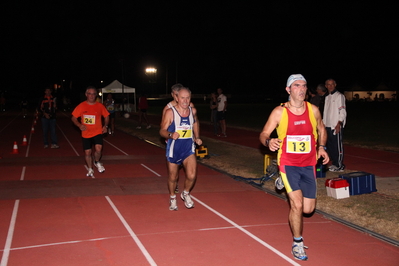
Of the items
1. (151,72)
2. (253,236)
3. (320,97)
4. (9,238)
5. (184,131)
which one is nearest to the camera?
(9,238)

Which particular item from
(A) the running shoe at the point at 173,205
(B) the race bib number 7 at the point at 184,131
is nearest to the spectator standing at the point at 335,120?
(B) the race bib number 7 at the point at 184,131

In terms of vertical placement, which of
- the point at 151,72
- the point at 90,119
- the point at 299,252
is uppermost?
the point at 151,72

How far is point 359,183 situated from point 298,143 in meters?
3.64

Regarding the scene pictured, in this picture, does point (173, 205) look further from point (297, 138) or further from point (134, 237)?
point (297, 138)

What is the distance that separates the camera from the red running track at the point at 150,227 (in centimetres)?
535

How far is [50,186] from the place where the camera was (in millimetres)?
9656

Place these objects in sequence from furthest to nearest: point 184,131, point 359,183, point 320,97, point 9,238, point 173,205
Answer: point 320,97, point 359,183, point 173,205, point 184,131, point 9,238

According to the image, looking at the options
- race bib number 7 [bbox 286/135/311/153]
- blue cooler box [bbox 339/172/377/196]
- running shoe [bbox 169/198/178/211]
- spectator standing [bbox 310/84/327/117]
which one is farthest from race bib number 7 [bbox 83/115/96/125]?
race bib number 7 [bbox 286/135/311/153]

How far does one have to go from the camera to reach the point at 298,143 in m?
5.26

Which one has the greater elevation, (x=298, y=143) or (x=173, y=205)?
(x=298, y=143)

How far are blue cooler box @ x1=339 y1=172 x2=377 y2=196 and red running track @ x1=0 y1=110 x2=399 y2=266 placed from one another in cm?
129

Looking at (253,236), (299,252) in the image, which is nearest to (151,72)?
(253,236)

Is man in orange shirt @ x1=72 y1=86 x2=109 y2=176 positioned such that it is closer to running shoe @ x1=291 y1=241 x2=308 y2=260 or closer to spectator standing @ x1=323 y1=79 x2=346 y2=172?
spectator standing @ x1=323 y1=79 x2=346 y2=172

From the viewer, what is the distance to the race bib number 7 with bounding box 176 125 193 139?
733 cm
